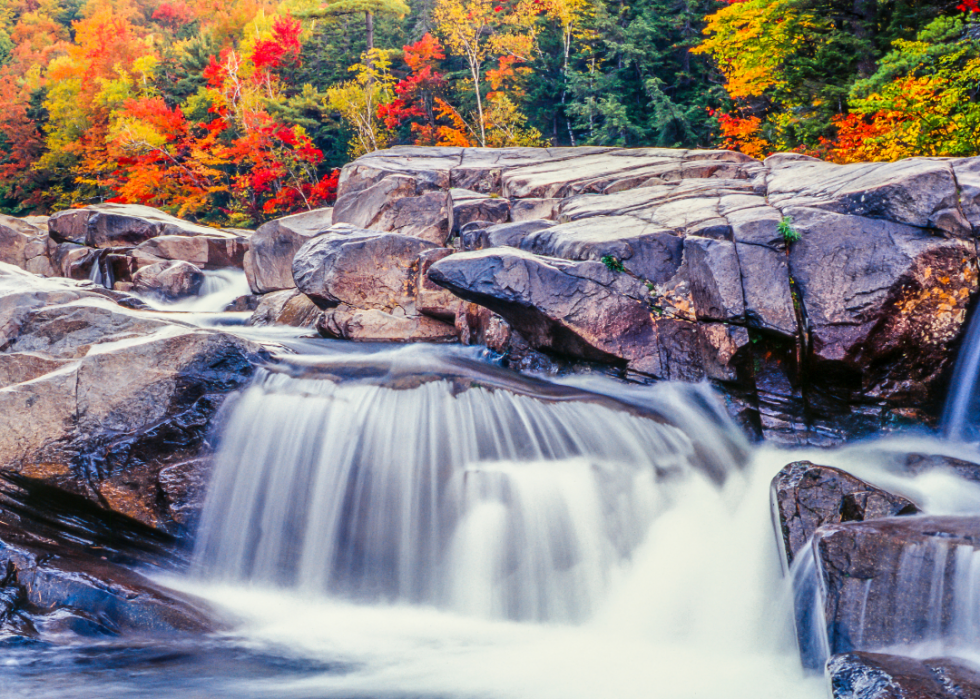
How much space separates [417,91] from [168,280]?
15.1 meters

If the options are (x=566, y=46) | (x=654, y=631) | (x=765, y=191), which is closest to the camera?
(x=654, y=631)

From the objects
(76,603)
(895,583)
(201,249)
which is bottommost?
(76,603)

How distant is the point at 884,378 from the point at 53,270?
62.7 ft

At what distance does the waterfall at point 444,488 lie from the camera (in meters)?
5.74

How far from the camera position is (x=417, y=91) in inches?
1056

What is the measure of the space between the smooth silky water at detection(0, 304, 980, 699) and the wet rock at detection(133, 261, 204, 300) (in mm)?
9648

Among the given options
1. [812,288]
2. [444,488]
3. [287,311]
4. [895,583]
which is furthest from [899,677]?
[287,311]

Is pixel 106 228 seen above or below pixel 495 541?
above

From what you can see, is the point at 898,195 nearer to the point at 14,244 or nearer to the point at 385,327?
the point at 385,327

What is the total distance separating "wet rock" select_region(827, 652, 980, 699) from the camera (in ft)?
11.5

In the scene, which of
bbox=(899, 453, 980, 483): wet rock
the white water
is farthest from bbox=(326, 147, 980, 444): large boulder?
the white water

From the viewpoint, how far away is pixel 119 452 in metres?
6.07

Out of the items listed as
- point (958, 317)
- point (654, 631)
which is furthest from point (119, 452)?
point (958, 317)

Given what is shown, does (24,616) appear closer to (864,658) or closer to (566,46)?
(864,658)
